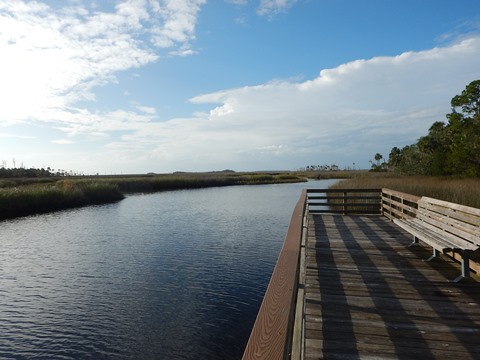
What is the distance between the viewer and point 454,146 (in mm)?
33531

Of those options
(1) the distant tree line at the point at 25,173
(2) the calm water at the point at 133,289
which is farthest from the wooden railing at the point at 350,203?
(1) the distant tree line at the point at 25,173

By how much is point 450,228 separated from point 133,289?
7.68 meters

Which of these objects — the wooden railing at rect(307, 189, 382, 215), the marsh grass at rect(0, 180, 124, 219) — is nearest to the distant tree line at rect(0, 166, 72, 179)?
the marsh grass at rect(0, 180, 124, 219)

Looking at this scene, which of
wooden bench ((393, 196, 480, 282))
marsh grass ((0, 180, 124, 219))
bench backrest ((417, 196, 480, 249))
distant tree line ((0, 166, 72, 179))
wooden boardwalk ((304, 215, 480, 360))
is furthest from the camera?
distant tree line ((0, 166, 72, 179))

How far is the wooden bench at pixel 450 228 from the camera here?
5.39 m

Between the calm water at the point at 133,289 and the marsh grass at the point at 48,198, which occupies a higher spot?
the marsh grass at the point at 48,198

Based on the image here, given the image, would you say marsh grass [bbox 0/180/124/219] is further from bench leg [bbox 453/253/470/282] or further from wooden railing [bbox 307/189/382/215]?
bench leg [bbox 453/253/470/282]

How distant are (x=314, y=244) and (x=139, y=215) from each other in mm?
17308

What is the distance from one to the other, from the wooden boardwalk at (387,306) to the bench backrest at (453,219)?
2.09ft

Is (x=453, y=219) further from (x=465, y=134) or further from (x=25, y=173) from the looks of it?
(x=25, y=173)

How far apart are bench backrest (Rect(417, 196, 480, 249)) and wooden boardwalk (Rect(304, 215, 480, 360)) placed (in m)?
0.64

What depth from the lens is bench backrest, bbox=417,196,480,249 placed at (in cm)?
552

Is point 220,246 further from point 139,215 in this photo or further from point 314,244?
point 139,215

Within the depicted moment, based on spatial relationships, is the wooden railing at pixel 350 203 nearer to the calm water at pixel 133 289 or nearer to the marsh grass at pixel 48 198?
the calm water at pixel 133 289
